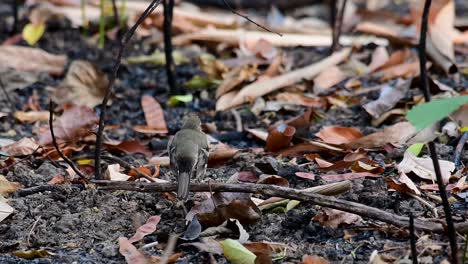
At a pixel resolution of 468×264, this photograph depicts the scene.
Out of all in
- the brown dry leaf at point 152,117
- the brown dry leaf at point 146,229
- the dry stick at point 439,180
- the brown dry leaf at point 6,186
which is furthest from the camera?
the brown dry leaf at point 152,117

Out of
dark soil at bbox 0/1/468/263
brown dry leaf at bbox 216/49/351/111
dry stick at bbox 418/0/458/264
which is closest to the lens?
dry stick at bbox 418/0/458/264

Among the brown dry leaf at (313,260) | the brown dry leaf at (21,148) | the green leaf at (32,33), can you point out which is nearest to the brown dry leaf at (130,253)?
the brown dry leaf at (313,260)

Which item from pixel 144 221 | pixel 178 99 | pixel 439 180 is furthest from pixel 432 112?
pixel 178 99

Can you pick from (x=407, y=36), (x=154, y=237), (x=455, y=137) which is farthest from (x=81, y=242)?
(x=407, y=36)

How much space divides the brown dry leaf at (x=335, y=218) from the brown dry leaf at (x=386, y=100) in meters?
1.77

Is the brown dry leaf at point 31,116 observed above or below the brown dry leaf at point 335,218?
below

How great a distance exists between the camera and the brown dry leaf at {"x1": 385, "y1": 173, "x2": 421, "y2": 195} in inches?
134

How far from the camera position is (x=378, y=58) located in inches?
245

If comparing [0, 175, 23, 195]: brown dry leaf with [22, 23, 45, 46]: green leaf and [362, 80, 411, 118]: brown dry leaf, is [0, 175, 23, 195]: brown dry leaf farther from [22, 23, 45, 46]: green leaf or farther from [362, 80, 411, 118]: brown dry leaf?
[22, 23, 45, 46]: green leaf

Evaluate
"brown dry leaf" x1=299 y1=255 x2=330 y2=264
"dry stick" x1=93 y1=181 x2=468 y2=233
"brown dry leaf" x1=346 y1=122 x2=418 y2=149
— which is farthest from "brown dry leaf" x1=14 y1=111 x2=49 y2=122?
"brown dry leaf" x1=299 y1=255 x2=330 y2=264

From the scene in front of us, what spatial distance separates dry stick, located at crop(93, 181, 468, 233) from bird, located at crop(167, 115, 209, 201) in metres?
0.07

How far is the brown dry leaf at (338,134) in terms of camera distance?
4391 mm

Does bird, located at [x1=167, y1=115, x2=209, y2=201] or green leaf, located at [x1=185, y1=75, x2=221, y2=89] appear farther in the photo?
green leaf, located at [x1=185, y1=75, x2=221, y2=89]

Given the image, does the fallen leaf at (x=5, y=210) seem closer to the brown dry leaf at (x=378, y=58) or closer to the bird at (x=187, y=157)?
the bird at (x=187, y=157)
